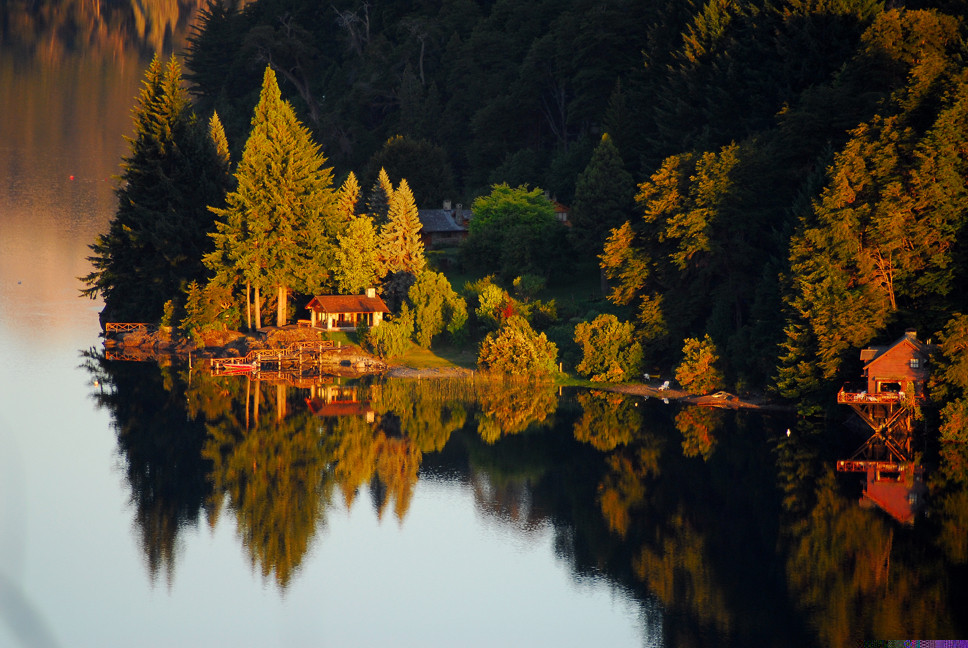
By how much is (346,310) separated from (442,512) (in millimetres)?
41308

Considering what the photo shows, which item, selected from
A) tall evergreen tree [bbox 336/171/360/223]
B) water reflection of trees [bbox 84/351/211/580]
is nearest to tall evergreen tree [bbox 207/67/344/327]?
tall evergreen tree [bbox 336/171/360/223]

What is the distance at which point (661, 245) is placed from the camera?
247 feet

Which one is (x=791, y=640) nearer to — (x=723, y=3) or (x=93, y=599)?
(x=93, y=599)

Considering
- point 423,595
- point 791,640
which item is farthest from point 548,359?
point 791,640

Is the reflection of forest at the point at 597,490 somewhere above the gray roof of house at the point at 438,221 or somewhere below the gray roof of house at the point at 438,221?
below

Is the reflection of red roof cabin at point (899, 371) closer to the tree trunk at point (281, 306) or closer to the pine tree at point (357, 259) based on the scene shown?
the pine tree at point (357, 259)

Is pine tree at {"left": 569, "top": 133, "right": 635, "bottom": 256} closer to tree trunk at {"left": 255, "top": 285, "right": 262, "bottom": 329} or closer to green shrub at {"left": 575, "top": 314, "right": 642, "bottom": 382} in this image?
green shrub at {"left": 575, "top": 314, "right": 642, "bottom": 382}

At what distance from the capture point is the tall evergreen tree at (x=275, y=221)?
8838cm

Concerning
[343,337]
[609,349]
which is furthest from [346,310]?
[609,349]

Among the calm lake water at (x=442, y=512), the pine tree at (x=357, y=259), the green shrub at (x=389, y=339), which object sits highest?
the pine tree at (x=357, y=259)

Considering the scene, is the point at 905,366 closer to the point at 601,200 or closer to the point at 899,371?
the point at 899,371

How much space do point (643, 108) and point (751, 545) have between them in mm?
64379

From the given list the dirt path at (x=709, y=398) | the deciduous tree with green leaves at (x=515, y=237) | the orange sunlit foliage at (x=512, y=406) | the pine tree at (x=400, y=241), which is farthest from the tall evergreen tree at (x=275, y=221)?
the dirt path at (x=709, y=398)

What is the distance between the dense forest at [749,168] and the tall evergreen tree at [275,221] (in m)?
16.3
